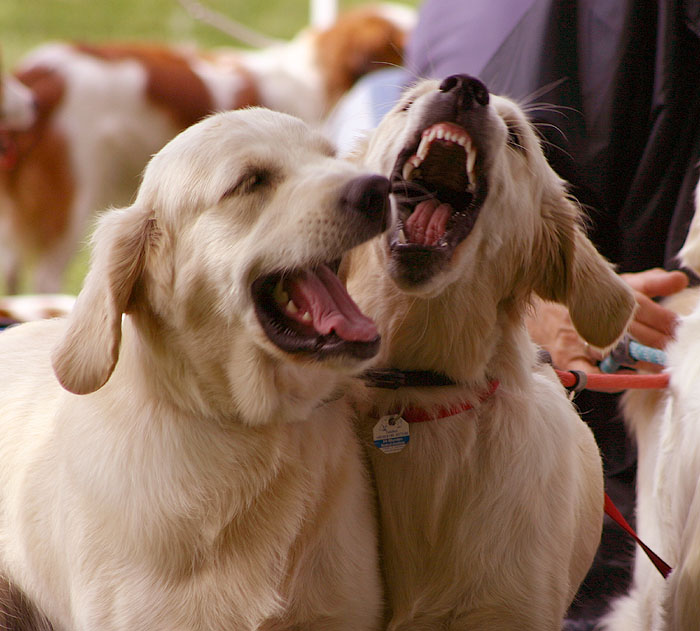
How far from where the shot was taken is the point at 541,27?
8.75ft

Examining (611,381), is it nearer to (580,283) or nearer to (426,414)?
(580,283)

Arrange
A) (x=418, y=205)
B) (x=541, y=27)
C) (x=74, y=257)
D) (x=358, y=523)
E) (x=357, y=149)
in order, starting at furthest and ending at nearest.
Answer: (x=74, y=257) < (x=541, y=27) < (x=357, y=149) < (x=418, y=205) < (x=358, y=523)

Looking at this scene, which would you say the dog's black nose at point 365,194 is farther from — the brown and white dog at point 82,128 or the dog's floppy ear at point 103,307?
the brown and white dog at point 82,128

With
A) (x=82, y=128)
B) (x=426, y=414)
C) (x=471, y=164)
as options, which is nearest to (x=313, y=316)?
(x=426, y=414)

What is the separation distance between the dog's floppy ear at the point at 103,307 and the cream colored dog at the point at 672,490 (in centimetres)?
108

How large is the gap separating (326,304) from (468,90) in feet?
1.54

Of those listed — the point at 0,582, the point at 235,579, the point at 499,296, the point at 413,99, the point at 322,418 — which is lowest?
the point at 0,582

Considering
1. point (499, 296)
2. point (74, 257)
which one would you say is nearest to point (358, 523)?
point (499, 296)

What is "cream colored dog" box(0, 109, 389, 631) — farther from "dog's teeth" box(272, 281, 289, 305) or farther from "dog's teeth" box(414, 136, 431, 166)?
"dog's teeth" box(414, 136, 431, 166)

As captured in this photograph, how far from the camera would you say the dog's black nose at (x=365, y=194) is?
1511 mm

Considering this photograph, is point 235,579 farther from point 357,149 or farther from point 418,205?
point 357,149

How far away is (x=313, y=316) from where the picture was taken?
160 centimetres

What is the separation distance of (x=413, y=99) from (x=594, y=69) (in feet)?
3.45

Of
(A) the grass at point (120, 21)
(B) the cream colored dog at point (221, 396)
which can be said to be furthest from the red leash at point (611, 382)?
(A) the grass at point (120, 21)
